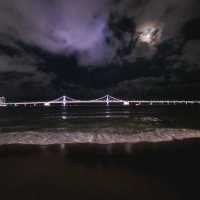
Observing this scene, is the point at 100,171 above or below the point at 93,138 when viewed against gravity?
below

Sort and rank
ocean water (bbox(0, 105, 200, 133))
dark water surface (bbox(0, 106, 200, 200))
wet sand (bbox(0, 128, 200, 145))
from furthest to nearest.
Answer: ocean water (bbox(0, 105, 200, 133)) < wet sand (bbox(0, 128, 200, 145)) < dark water surface (bbox(0, 106, 200, 200))

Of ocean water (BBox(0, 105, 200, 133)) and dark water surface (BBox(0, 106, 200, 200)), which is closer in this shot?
dark water surface (BBox(0, 106, 200, 200))

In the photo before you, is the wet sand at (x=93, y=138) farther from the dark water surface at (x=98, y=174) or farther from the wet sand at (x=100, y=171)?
the dark water surface at (x=98, y=174)

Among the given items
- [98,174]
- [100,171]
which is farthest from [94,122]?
[98,174]

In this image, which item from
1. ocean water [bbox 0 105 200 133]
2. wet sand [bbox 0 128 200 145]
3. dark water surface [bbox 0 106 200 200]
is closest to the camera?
dark water surface [bbox 0 106 200 200]


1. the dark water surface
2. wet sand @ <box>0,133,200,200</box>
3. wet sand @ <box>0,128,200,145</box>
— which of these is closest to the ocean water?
wet sand @ <box>0,128,200,145</box>

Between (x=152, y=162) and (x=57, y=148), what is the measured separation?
9512 millimetres

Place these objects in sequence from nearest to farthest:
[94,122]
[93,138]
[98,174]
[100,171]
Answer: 1. [98,174]
2. [100,171]
3. [93,138]
4. [94,122]

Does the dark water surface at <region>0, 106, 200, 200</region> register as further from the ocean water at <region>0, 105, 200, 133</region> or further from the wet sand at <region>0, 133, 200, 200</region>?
the ocean water at <region>0, 105, 200, 133</region>

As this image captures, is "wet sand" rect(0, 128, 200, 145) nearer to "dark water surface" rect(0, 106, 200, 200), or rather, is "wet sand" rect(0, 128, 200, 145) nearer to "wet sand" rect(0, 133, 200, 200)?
"wet sand" rect(0, 133, 200, 200)

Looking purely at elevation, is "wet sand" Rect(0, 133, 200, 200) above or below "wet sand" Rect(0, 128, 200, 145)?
below

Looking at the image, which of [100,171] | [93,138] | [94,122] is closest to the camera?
[100,171]

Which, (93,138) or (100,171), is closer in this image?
(100,171)

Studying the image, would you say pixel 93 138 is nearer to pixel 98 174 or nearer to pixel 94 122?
pixel 98 174
